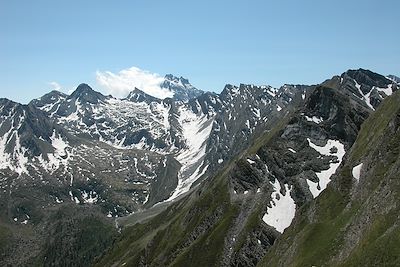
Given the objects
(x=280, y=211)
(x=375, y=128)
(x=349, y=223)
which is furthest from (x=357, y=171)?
(x=280, y=211)

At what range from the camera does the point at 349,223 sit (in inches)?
4774

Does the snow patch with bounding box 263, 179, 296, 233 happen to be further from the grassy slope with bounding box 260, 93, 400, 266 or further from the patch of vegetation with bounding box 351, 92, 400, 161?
the patch of vegetation with bounding box 351, 92, 400, 161

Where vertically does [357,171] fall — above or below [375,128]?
below

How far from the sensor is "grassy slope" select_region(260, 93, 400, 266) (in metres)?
93.4

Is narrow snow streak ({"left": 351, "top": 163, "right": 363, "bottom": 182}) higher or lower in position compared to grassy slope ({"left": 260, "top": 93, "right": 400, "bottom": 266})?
higher

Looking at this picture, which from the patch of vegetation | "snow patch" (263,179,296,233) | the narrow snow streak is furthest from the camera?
"snow patch" (263,179,296,233)

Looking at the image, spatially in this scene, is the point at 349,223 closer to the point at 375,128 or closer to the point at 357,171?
the point at 357,171

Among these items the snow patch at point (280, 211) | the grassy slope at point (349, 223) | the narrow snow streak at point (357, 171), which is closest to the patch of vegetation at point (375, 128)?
the grassy slope at point (349, 223)

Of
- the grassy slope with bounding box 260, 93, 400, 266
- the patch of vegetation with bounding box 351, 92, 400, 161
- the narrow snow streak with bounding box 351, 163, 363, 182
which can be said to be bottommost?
the grassy slope with bounding box 260, 93, 400, 266

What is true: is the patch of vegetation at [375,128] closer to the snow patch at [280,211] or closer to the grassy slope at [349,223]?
the grassy slope at [349,223]

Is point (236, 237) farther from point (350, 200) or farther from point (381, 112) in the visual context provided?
point (381, 112)

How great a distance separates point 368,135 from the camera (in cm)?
17288

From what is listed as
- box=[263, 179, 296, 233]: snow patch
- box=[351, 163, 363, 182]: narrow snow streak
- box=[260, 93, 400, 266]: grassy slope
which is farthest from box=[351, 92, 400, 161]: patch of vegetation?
box=[263, 179, 296, 233]: snow patch

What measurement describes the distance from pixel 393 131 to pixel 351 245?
138 ft
